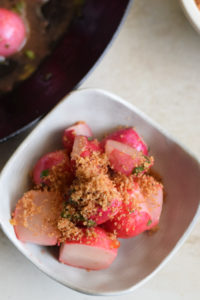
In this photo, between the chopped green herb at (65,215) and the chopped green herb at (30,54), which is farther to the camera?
the chopped green herb at (30,54)

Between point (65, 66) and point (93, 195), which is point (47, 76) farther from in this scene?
point (93, 195)

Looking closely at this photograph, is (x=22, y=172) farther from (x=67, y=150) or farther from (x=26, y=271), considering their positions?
(x=26, y=271)

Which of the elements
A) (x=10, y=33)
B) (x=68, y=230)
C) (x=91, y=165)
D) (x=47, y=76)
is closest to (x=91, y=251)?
(x=68, y=230)

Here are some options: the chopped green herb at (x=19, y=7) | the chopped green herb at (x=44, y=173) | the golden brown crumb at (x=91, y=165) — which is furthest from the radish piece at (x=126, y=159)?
the chopped green herb at (x=19, y=7)

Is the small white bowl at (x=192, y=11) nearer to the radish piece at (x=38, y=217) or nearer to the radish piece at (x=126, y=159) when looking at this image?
the radish piece at (x=126, y=159)

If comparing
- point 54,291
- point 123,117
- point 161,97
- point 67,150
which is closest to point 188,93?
point 161,97

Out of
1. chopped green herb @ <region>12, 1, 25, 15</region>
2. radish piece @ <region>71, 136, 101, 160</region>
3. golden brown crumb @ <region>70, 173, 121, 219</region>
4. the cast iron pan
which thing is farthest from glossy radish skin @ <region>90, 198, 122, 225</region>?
chopped green herb @ <region>12, 1, 25, 15</region>

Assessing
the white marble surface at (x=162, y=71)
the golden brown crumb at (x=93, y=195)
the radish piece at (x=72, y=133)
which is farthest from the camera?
the white marble surface at (x=162, y=71)
